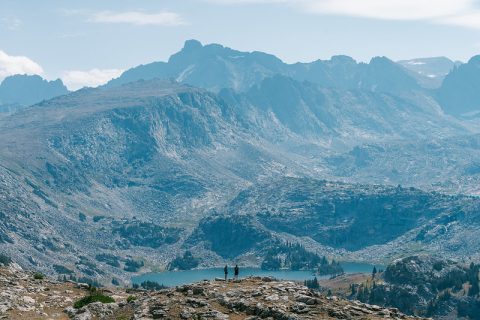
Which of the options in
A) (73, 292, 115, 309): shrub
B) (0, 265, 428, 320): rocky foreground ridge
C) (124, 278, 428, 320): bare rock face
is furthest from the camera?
(73, 292, 115, 309): shrub

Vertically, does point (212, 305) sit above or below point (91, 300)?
above

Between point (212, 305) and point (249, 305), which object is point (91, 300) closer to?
point (212, 305)

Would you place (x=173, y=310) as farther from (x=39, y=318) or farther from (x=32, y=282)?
(x=32, y=282)

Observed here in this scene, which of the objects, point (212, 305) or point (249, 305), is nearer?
point (249, 305)

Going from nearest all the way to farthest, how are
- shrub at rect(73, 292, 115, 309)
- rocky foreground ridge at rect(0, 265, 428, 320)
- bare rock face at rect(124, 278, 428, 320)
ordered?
bare rock face at rect(124, 278, 428, 320), rocky foreground ridge at rect(0, 265, 428, 320), shrub at rect(73, 292, 115, 309)

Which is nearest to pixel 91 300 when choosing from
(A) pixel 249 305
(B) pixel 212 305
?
(B) pixel 212 305

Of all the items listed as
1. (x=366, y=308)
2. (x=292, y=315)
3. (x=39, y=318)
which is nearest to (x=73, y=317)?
(x=39, y=318)

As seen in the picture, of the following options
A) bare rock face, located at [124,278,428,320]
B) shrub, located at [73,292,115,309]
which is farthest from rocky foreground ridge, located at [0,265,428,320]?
shrub, located at [73,292,115,309]

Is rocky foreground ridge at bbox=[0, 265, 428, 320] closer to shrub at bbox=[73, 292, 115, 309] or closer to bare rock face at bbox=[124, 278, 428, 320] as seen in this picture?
bare rock face at bbox=[124, 278, 428, 320]

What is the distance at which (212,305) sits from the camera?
71688 mm

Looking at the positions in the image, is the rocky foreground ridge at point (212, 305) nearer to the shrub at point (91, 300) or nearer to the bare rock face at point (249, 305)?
the bare rock face at point (249, 305)

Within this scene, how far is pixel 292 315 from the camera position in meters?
67.7

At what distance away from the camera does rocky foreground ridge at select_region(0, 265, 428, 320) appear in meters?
69.2

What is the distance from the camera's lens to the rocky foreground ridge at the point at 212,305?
2724 inches
